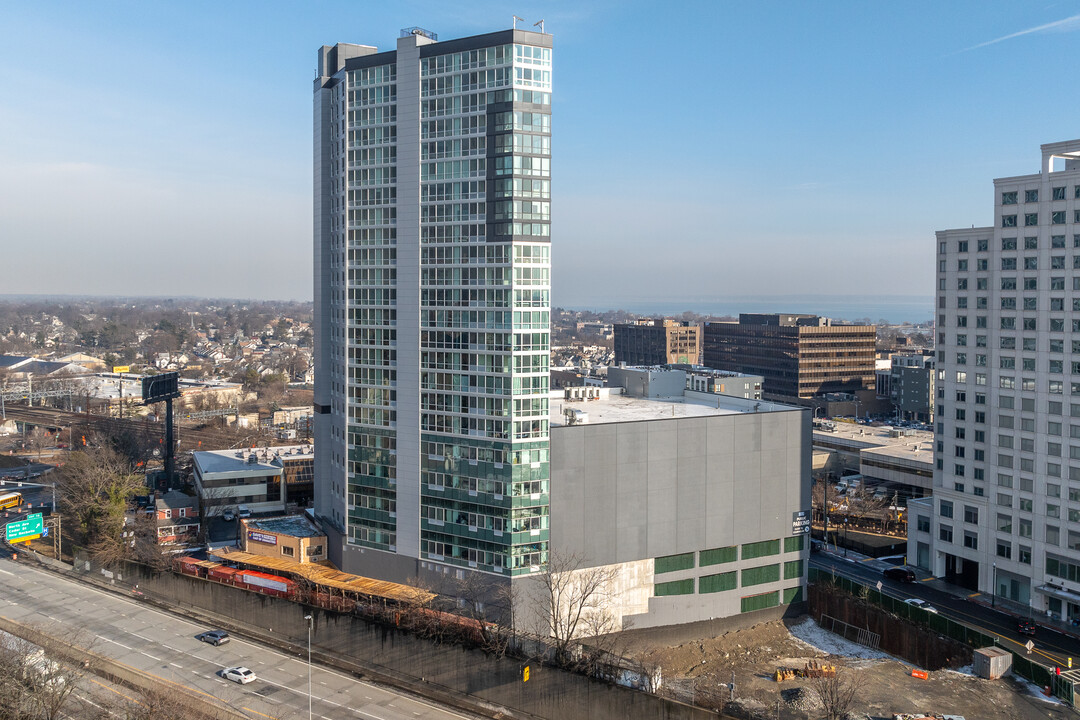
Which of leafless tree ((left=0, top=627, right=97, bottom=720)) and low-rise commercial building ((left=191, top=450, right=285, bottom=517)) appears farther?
low-rise commercial building ((left=191, top=450, right=285, bottom=517))

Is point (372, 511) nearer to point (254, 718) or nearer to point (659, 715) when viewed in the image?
point (254, 718)

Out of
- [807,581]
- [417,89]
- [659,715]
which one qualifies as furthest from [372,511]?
[807,581]

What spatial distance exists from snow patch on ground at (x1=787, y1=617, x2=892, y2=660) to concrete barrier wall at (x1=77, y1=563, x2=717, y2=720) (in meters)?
18.8

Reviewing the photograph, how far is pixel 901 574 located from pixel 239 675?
50.3 metres

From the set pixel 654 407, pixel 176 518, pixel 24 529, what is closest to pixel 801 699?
pixel 654 407

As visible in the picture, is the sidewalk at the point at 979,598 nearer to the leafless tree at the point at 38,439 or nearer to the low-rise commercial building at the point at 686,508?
Answer: the low-rise commercial building at the point at 686,508

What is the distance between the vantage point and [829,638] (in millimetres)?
59062

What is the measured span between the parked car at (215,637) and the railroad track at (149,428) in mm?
59193

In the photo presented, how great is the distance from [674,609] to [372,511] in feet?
72.1

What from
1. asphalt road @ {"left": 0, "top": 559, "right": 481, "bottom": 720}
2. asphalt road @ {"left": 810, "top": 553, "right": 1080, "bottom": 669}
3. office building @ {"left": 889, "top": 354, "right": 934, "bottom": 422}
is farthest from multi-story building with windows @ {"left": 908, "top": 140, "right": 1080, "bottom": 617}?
office building @ {"left": 889, "top": 354, "right": 934, "bottom": 422}

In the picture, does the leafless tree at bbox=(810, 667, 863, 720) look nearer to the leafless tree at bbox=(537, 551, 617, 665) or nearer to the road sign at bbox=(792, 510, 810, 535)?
the road sign at bbox=(792, 510, 810, 535)

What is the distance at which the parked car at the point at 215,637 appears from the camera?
53759mm

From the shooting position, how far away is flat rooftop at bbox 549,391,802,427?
205 ft

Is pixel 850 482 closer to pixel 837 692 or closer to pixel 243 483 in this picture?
pixel 837 692
